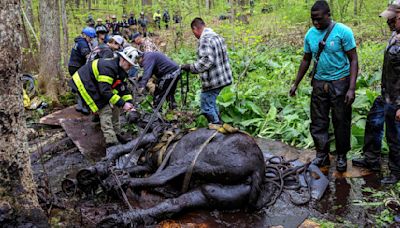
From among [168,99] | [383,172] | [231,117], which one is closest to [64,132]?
[168,99]

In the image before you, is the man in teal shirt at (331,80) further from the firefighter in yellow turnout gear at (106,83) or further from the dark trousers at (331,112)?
the firefighter in yellow turnout gear at (106,83)

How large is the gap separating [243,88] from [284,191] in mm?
4144

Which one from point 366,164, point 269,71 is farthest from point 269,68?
point 366,164

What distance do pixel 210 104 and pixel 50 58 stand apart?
4.85 m

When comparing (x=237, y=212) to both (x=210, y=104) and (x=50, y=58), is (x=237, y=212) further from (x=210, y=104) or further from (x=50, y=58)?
(x=50, y=58)

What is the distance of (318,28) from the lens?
4672 mm

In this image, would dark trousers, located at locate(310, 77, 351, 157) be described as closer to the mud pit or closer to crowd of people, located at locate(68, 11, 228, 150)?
the mud pit

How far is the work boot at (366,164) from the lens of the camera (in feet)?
16.4

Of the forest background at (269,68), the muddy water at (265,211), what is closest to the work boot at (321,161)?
the muddy water at (265,211)

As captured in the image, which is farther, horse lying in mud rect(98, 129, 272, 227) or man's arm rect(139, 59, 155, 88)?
man's arm rect(139, 59, 155, 88)

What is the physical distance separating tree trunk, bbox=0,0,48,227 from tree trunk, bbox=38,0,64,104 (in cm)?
618

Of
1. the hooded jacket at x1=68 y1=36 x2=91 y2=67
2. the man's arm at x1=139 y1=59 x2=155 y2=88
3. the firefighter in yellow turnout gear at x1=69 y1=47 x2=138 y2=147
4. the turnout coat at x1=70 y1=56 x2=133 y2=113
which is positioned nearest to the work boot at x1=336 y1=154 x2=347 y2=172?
the firefighter in yellow turnout gear at x1=69 y1=47 x2=138 y2=147

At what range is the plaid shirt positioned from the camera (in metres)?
6.07

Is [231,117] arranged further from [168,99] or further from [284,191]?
[284,191]
